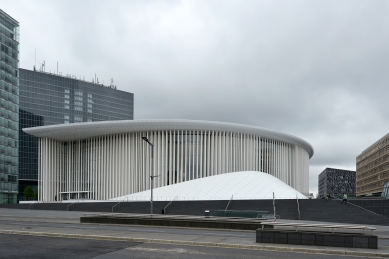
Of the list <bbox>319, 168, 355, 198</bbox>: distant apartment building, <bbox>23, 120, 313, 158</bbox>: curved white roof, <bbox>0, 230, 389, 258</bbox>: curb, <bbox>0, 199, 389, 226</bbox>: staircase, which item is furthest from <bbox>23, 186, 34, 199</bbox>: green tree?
<bbox>319, 168, 355, 198</bbox>: distant apartment building

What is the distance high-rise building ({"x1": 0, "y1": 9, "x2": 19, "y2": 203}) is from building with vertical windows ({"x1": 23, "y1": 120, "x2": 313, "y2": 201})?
22.9m

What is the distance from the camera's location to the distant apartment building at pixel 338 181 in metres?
180

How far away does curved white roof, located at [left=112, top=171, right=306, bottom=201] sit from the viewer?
48.2 meters

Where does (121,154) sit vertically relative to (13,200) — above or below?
above

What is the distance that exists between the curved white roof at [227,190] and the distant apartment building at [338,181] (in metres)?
136

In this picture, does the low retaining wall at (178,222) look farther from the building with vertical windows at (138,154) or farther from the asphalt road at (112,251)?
the building with vertical windows at (138,154)

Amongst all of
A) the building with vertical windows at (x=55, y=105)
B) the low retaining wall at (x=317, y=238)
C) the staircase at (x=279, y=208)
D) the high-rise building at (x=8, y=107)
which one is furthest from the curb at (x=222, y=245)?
the building with vertical windows at (x=55, y=105)

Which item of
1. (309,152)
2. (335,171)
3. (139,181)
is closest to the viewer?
(139,181)

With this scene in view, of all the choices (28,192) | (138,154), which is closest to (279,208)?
(138,154)

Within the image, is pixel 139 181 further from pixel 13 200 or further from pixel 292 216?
pixel 13 200

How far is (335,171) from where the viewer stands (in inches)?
7308

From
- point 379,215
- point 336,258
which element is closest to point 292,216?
point 379,215

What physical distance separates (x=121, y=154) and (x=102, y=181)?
5101 mm

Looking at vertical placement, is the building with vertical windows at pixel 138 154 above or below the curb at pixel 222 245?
above
